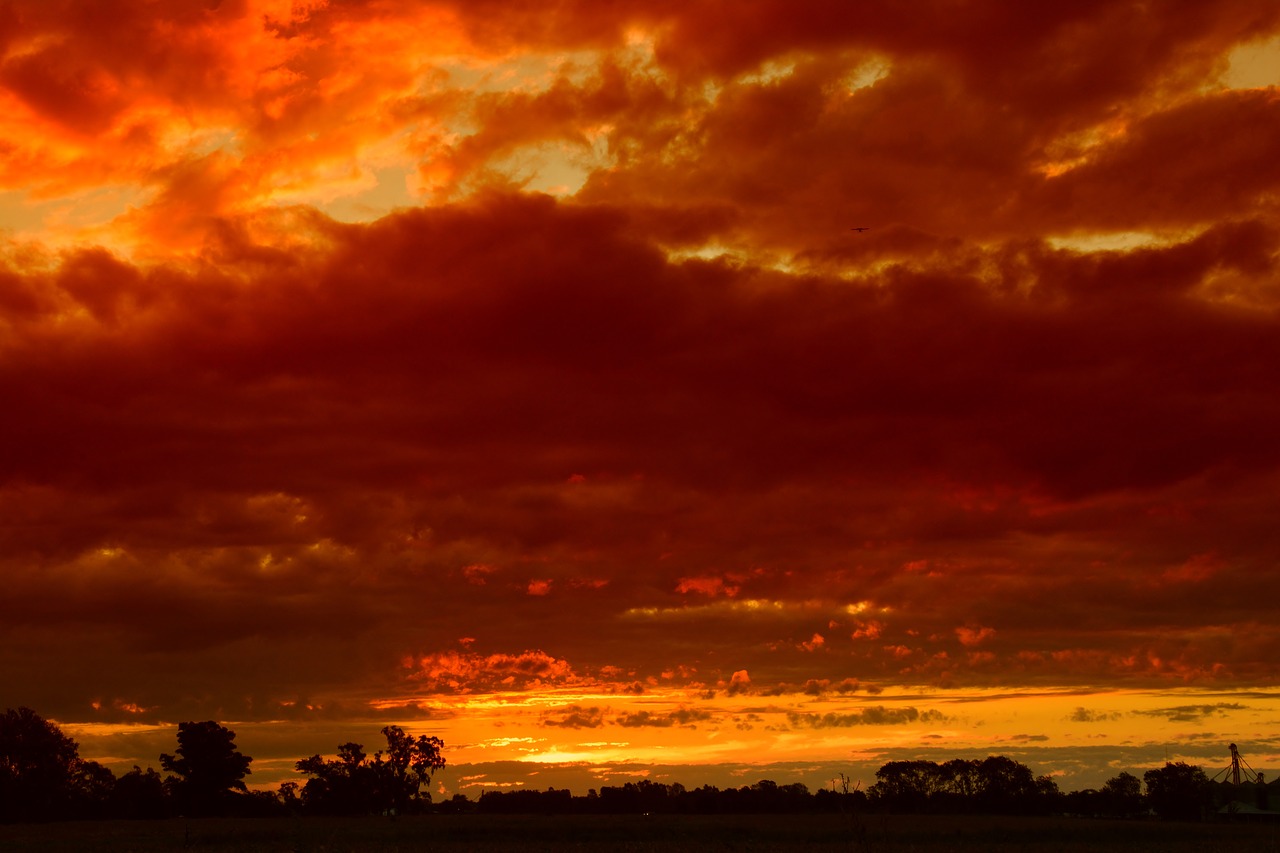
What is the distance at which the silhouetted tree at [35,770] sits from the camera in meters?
180

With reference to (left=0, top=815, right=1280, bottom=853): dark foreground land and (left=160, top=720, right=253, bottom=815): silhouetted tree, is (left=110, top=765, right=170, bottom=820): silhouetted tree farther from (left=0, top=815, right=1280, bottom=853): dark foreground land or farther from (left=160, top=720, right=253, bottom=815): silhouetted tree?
(left=0, top=815, right=1280, bottom=853): dark foreground land

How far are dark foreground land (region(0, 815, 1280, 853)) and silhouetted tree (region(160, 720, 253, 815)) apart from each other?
37.9 meters

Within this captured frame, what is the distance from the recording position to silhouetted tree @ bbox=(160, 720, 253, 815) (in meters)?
187

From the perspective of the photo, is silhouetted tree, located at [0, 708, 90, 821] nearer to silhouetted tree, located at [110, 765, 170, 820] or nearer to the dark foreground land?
silhouetted tree, located at [110, 765, 170, 820]

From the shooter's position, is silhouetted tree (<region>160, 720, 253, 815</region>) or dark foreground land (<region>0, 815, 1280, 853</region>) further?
silhouetted tree (<region>160, 720, 253, 815</region>)

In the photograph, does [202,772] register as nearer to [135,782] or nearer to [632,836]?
[135,782]

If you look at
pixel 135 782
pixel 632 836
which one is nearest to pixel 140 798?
pixel 135 782

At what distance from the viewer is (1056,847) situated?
104812mm

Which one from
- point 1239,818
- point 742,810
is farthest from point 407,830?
point 1239,818

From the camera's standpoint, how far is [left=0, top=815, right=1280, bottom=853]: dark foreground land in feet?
330

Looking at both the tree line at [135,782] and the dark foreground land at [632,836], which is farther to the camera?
the tree line at [135,782]

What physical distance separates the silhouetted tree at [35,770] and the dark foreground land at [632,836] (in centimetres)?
3494

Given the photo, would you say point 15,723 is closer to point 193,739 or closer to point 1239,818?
point 193,739

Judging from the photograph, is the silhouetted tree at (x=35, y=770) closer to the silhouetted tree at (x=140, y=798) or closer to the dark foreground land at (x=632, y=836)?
the silhouetted tree at (x=140, y=798)
